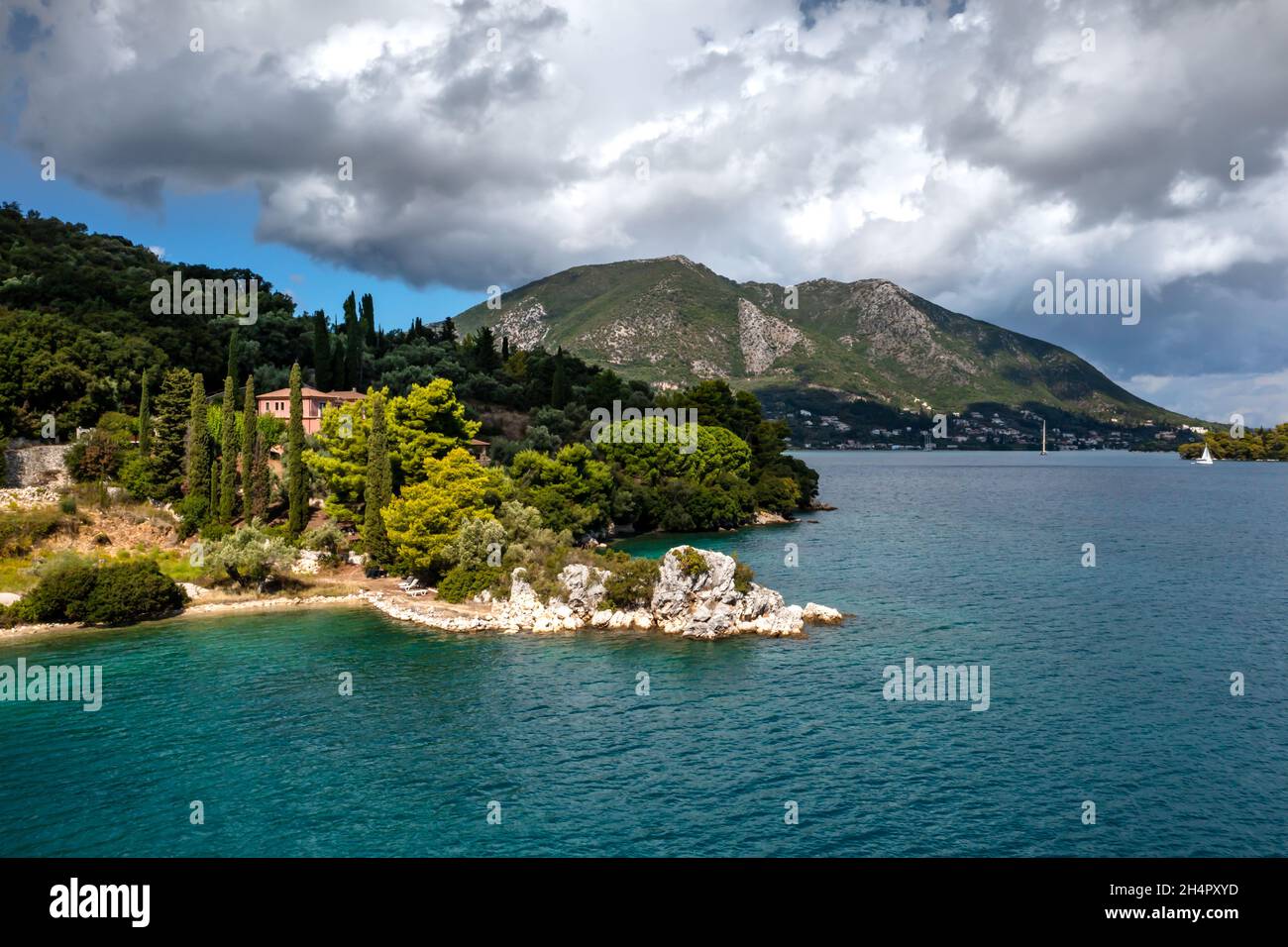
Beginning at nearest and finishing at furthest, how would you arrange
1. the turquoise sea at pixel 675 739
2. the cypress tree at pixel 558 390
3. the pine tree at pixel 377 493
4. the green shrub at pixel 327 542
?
1. the turquoise sea at pixel 675 739
2. the pine tree at pixel 377 493
3. the green shrub at pixel 327 542
4. the cypress tree at pixel 558 390

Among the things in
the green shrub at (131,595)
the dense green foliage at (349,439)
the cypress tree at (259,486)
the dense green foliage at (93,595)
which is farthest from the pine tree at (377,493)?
the dense green foliage at (93,595)

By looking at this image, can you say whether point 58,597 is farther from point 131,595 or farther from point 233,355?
point 233,355

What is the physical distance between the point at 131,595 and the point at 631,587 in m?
30.3

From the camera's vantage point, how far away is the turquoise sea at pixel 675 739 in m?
25.1

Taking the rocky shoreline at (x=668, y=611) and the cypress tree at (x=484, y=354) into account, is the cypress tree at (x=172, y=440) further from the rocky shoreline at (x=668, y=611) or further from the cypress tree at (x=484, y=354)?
the cypress tree at (x=484, y=354)

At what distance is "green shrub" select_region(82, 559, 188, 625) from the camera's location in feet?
162

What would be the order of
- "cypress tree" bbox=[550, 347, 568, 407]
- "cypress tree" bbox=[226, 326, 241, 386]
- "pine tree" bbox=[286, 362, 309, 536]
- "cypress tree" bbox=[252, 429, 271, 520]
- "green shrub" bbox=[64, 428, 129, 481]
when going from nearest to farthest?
"pine tree" bbox=[286, 362, 309, 536]
"cypress tree" bbox=[252, 429, 271, 520]
"green shrub" bbox=[64, 428, 129, 481]
"cypress tree" bbox=[226, 326, 241, 386]
"cypress tree" bbox=[550, 347, 568, 407]

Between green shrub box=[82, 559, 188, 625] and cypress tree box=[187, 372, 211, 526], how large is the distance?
464 inches

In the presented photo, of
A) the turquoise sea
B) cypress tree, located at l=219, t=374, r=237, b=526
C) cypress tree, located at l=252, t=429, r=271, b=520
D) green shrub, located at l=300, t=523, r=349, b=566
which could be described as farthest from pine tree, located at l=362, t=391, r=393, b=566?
cypress tree, located at l=219, t=374, r=237, b=526

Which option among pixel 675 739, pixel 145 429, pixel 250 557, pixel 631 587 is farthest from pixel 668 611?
pixel 145 429

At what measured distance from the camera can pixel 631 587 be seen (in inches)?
2050

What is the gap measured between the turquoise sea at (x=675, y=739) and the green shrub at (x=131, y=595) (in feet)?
6.61

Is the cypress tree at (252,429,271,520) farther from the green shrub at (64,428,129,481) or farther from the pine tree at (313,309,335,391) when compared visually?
the pine tree at (313,309,335,391)
